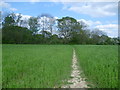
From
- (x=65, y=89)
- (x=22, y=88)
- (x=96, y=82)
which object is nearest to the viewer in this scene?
(x=22, y=88)

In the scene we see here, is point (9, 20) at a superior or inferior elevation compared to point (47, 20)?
superior

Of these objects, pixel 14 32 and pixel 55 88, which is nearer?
pixel 55 88

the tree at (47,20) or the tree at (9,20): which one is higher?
the tree at (9,20)

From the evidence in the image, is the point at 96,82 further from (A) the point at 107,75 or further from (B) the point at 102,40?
(B) the point at 102,40

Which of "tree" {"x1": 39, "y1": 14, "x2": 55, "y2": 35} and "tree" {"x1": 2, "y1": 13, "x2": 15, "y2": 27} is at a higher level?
"tree" {"x1": 2, "y1": 13, "x2": 15, "y2": 27}

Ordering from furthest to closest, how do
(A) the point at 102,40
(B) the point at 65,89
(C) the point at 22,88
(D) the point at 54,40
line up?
(A) the point at 102,40 < (D) the point at 54,40 < (B) the point at 65,89 < (C) the point at 22,88

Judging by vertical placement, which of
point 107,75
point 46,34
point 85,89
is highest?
point 46,34

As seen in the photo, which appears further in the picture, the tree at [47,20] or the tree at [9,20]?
the tree at [9,20]

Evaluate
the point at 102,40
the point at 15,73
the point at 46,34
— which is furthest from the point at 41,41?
the point at 15,73

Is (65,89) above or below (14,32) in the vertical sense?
below

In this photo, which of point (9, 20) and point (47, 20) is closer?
point (47, 20)

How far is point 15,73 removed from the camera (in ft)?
17.7

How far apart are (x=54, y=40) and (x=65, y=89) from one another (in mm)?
35713

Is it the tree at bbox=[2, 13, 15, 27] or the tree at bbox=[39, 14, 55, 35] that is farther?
the tree at bbox=[2, 13, 15, 27]
